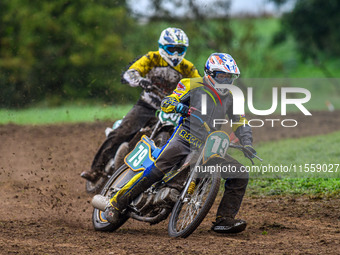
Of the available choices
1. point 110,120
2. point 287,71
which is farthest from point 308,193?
point 287,71

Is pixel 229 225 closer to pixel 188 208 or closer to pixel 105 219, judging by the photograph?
pixel 188 208

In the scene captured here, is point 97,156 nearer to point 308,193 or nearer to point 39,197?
point 39,197

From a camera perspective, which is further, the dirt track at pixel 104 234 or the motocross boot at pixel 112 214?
the motocross boot at pixel 112 214

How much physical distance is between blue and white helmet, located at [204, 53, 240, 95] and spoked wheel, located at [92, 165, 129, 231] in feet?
6.08

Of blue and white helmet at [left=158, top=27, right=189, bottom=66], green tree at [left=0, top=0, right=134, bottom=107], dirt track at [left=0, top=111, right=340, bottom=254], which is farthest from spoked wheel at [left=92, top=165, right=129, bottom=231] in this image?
green tree at [left=0, top=0, right=134, bottom=107]

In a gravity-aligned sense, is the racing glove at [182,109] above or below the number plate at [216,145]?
above

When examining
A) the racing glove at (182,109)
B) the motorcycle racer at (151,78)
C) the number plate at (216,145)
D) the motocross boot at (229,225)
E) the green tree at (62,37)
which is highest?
the green tree at (62,37)

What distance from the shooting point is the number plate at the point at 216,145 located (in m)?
7.35

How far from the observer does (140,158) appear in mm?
8375

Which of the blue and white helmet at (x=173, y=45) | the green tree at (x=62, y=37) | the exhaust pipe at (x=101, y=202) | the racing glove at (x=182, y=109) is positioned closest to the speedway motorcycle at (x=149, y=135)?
the blue and white helmet at (x=173, y=45)

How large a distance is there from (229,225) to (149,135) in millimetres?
2873

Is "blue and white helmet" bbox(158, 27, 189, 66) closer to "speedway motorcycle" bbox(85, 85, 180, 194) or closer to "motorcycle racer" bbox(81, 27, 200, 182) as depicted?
"motorcycle racer" bbox(81, 27, 200, 182)

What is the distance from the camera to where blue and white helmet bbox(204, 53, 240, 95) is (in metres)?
7.51

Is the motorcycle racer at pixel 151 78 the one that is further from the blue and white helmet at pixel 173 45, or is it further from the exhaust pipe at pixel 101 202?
the exhaust pipe at pixel 101 202
